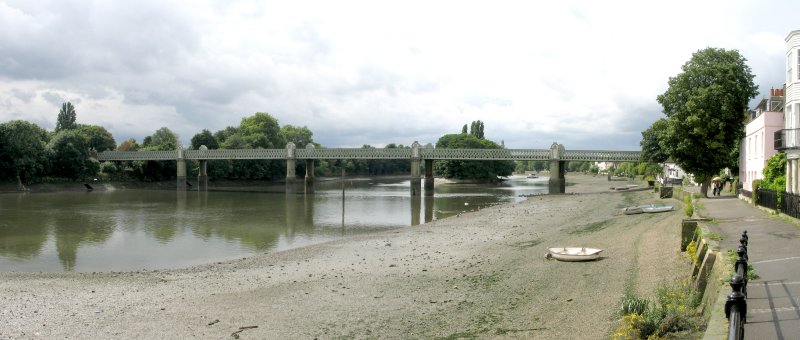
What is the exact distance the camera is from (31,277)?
21.9 m

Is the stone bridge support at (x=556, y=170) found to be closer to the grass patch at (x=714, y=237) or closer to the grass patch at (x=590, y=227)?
the grass patch at (x=590, y=227)

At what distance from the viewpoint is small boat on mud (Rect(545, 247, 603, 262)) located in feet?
64.9

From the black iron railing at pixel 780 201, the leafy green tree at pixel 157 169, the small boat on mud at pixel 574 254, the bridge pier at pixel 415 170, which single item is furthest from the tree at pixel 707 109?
the leafy green tree at pixel 157 169

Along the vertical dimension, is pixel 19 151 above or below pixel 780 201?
above

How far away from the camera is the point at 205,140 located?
128625 millimetres

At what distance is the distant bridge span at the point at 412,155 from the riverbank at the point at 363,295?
6558 cm

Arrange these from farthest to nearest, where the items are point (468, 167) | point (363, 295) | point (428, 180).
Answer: point (468, 167) < point (428, 180) < point (363, 295)

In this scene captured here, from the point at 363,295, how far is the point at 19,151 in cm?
8990

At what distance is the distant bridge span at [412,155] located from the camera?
295 ft

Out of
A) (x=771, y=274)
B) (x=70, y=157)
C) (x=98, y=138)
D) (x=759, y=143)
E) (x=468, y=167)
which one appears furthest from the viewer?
(x=468, y=167)

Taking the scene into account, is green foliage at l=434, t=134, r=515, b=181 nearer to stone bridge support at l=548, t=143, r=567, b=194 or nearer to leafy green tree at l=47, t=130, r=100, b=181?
stone bridge support at l=548, t=143, r=567, b=194

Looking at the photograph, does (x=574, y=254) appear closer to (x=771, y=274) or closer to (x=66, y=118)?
(x=771, y=274)

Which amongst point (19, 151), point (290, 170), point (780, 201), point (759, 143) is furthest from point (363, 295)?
point (290, 170)

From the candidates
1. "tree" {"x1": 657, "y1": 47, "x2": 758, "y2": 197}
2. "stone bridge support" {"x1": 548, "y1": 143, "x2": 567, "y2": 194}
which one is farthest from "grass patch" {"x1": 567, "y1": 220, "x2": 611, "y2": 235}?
"stone bridge support" {"x1": 548, "y1": 143, "x2": 567, "y2": 194}
